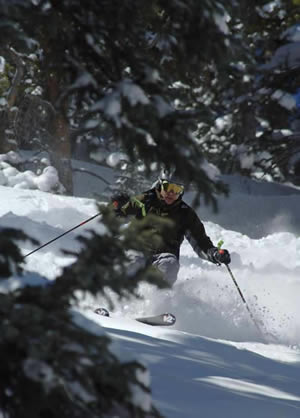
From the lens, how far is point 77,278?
7.77ft

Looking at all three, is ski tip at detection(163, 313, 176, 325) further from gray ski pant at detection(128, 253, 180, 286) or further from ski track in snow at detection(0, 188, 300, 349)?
gray ski pant at detection(128, 253, 180, 286)

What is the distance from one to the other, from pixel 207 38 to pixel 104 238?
1.37 metres

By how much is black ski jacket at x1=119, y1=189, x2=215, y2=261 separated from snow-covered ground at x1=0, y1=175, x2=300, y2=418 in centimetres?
84

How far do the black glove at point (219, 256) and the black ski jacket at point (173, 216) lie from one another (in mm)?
49

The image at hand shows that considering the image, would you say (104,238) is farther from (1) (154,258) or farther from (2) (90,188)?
(2) (90,188)

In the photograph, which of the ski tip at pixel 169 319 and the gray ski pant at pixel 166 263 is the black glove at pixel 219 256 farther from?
the ski tip at pixel 169 319

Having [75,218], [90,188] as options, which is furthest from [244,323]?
[90,188]

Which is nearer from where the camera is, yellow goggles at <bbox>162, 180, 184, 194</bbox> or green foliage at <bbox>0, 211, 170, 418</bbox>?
green foliage at <bbox>0, 211, 170, 418</bbox>

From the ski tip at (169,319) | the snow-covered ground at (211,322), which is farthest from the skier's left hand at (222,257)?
the ski tip at (169,319)

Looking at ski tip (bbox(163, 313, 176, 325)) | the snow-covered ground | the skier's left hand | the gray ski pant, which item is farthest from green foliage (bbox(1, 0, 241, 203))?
the skier's left hand

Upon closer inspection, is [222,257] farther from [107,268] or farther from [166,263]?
[107,268]

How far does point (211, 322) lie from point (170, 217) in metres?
1.62

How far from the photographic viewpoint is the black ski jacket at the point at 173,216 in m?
8.55

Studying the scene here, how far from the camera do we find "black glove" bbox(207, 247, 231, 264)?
856cm
